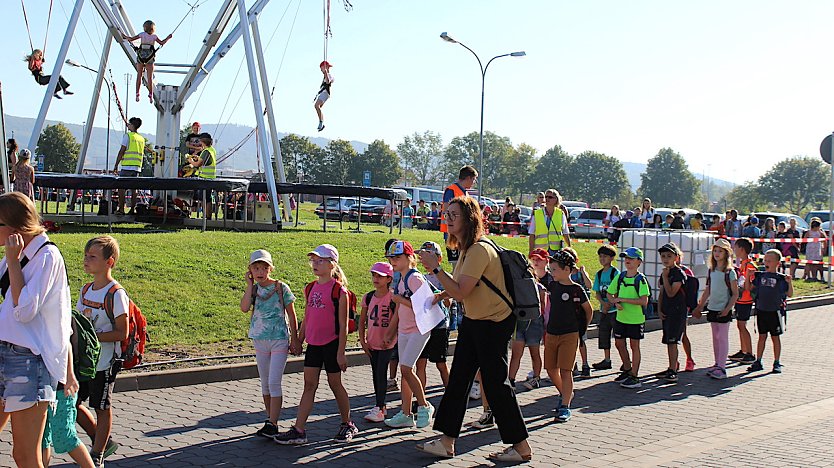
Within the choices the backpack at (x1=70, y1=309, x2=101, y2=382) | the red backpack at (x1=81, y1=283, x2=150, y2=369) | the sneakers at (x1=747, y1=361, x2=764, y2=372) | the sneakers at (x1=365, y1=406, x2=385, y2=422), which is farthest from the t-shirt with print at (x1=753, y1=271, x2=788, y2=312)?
the backpack at (x1=70, y1=309, x2=101, y2=382)

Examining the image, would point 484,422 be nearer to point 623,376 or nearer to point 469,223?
point 469,223

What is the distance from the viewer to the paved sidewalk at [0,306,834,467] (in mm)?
6859

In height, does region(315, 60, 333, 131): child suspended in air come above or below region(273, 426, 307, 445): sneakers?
above

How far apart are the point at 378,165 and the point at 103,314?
93415mm

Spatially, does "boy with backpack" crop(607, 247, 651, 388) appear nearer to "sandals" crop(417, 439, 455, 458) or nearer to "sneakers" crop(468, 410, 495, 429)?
"sneakers" crop(468, 410, 495, 429)

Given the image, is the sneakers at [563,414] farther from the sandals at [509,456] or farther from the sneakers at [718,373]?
the sneakers at [718,373]

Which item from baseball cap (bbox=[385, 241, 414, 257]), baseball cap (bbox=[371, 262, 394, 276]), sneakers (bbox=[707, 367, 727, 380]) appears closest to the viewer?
baseball cap (bbox=[385, 241, 414, 257])

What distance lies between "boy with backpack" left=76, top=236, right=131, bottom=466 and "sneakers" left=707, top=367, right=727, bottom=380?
716cm

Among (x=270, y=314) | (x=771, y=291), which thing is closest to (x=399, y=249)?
(x=270, y=314)

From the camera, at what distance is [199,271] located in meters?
13.3

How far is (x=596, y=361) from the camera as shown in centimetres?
1177

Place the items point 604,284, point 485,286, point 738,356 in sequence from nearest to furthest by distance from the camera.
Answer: point 485,286
point 604,284
point 738,356

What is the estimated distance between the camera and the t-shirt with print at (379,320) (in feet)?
26.2

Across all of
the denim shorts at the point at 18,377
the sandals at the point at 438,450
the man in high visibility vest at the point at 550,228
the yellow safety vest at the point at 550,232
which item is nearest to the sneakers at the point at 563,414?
the sandals at the point at 438,450
